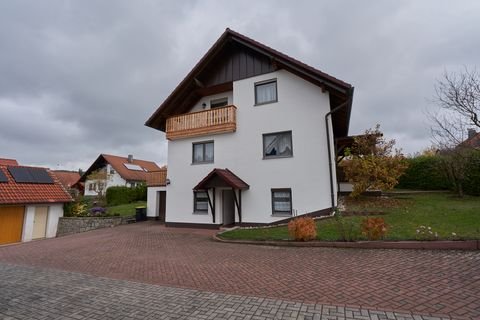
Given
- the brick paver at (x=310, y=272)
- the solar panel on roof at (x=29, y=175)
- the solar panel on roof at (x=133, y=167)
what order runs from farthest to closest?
the solar panel on roof at (x=133, y=167), the solar panel on roof at (x=29, y=175), the brick paver at (x=310, y=272)

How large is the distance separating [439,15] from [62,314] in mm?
16348

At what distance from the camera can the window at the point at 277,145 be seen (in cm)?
1291

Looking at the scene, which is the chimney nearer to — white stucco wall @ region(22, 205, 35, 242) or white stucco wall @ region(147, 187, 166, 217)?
white stucco wall @ region(147, 187, 166, 217)

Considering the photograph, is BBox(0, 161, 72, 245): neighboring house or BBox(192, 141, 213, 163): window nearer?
BBox(192, 141, 213, 163): window

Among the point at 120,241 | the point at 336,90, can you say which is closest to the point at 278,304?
the point at 120,241

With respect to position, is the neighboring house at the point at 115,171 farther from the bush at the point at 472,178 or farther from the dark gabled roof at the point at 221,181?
the bush at the point at 472,178

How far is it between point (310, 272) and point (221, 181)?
310 inches

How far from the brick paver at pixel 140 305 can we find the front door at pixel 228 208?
28.6 ft

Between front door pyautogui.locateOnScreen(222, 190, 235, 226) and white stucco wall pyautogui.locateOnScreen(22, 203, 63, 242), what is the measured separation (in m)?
13.7

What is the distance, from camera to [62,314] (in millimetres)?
4211

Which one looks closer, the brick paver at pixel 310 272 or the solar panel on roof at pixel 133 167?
the brick paver at pixel 310 272

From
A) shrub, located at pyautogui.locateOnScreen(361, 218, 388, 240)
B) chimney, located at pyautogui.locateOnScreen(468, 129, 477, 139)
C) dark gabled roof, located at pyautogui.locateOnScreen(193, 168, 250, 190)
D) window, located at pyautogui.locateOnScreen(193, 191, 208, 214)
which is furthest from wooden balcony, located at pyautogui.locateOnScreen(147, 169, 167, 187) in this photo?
chimney, located at pyautogui.locateOnScreen(468, 129, 477, 139)

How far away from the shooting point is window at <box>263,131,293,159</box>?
12914mm

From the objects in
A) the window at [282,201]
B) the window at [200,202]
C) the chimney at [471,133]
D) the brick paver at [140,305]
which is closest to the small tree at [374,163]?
the chimney at [471,133]
